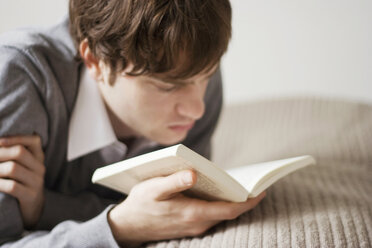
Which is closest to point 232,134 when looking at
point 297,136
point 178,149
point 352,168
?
point 297,136

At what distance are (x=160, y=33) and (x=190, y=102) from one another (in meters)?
0.17

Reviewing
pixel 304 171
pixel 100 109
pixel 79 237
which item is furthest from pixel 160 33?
pixel 304 171

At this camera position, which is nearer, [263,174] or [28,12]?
[263,174]

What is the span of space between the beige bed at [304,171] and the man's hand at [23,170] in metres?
0.30

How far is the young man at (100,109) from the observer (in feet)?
2.39

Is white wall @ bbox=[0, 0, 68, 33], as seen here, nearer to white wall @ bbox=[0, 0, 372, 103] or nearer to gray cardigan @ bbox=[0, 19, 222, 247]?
white wall @ bbox=[0, 0, 372, 103]

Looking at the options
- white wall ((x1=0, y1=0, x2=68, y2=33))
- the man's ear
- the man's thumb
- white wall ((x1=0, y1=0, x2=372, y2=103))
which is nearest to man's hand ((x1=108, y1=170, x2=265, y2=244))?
the man's thumb

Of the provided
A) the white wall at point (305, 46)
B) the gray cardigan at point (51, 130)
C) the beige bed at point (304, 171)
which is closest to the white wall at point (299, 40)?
the white wall at point (305, 46)

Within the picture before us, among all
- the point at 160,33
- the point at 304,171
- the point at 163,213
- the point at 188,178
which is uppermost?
the point at 160,33

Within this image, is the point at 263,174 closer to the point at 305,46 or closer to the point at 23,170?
the point at 23,170

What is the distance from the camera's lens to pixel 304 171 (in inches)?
40.4

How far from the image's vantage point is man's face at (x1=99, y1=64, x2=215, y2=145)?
0.85 m

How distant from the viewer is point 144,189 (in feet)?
2.30

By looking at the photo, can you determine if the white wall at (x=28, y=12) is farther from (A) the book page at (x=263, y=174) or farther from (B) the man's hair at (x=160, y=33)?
(A) the book page at (x=263, y=174)
